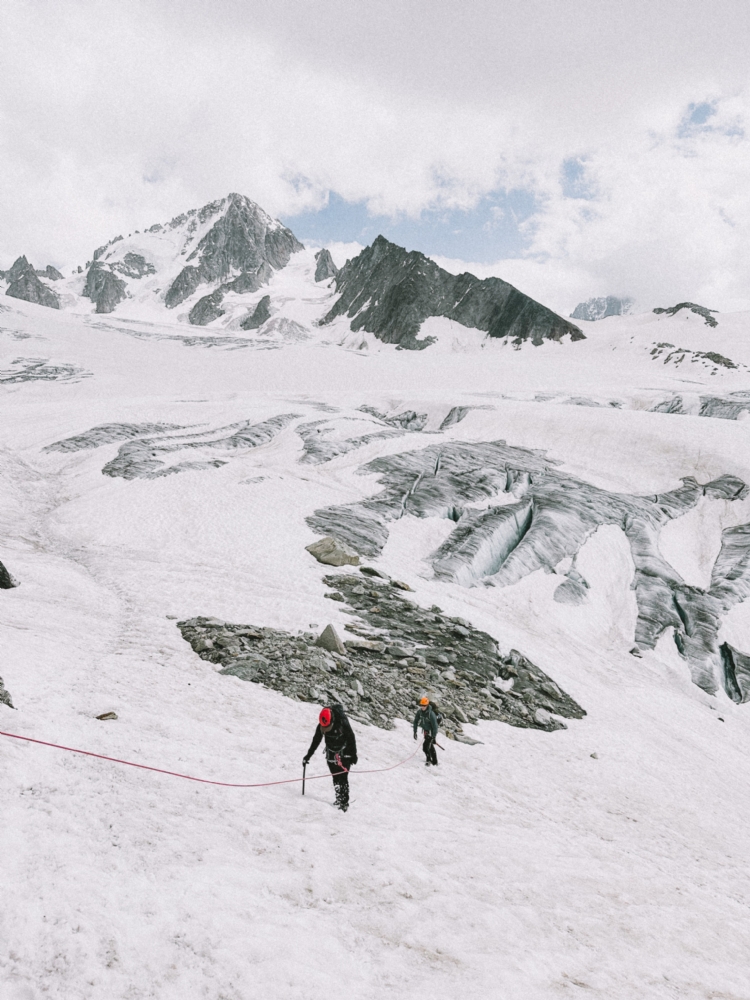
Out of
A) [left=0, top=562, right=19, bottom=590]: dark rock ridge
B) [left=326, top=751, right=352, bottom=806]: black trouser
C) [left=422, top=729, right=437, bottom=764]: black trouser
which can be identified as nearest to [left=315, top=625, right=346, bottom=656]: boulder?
[left=422, top=729, right=437, bottom=764]: black trouser

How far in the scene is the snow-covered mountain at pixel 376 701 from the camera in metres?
5.52

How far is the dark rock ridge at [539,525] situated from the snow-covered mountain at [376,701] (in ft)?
0.73

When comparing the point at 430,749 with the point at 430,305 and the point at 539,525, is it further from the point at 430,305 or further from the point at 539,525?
the point at 430,305

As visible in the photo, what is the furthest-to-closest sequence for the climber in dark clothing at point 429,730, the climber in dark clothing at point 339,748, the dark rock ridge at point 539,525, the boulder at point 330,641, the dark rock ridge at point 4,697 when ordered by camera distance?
the dark rock ridge at point 539,525 < the boulder at point 330,641 < the climber in dark clothing at point 429,730 < the dark rock ridge at point 4,697 < the climber in dark clothing at point 339,748

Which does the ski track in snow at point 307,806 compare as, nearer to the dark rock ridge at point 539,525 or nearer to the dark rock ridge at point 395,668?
the dark rock ridge at point 395,668

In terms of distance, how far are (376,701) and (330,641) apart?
275 cm

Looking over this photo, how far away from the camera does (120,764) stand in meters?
8.04

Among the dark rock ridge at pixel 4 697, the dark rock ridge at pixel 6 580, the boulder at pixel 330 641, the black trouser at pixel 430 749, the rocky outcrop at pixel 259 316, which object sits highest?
the rocky outcrop at pixel 259 316

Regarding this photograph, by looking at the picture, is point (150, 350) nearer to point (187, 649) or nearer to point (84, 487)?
point (84, 487)

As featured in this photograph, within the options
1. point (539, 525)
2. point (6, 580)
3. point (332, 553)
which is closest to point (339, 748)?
point (6, 580)

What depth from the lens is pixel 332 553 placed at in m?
24.4

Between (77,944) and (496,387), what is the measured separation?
75076 mm

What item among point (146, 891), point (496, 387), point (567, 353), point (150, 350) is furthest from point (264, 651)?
point (150, 350)

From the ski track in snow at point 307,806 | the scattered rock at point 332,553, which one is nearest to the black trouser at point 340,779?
the ski track in snow at point 307,806
